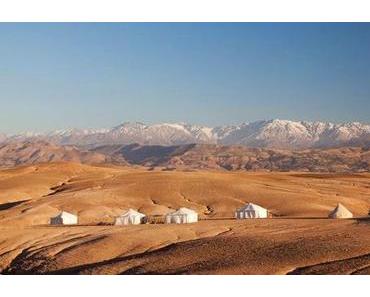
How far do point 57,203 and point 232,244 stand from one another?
37471 millimetres

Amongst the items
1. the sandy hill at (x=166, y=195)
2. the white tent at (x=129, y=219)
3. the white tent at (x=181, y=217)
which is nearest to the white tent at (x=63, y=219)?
the sandy hill at (x=166, y=195)

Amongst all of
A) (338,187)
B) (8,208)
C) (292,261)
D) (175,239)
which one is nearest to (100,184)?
(8,208)

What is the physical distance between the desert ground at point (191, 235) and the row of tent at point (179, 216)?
323 centimetres

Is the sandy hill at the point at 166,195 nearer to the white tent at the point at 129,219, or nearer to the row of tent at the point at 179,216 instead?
the row of tent at the point at 179,216

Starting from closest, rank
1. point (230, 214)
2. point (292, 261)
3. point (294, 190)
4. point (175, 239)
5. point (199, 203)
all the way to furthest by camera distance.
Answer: point (292, 261) → point (175, 239) → point (230, 214) → point (199, 203) → point (294, 190)

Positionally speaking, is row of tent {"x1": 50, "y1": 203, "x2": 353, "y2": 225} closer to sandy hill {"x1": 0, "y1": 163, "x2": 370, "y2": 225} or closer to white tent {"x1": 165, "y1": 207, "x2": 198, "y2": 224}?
white tent {"x1": 165, "y1": 207, "x2": 198, "y2": 224}

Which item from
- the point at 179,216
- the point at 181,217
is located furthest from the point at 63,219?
the point at 181,217

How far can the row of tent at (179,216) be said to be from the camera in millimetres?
57750

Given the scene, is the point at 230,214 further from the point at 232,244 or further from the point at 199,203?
the point at 232,244

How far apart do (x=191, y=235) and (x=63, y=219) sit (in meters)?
19.7

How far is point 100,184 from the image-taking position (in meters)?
88.8

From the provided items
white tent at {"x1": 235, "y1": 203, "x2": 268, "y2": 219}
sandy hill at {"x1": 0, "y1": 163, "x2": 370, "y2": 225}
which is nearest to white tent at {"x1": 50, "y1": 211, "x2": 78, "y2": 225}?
sandy hill at {"x1": 0, "y1": 163, "x2": 370, "y2": 225}

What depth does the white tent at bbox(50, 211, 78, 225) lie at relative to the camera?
59812mm
